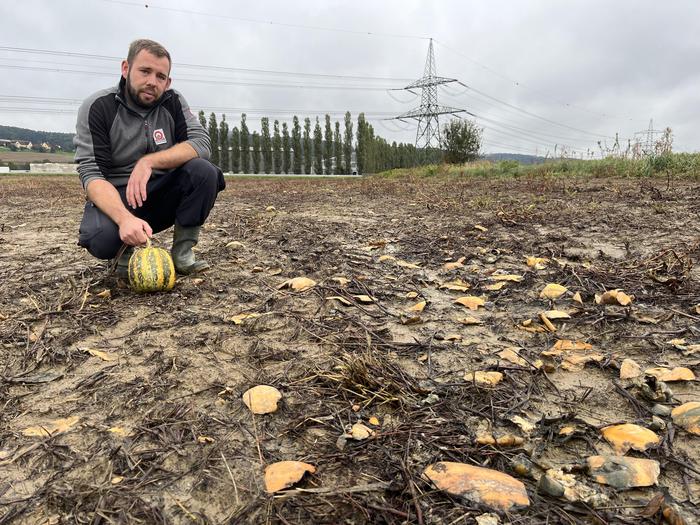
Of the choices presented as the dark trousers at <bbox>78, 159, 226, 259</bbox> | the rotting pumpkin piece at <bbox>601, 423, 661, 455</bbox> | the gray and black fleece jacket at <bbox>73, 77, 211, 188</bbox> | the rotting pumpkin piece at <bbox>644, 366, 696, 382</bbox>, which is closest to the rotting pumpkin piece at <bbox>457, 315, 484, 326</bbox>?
the rotting pumpkin piece at <bbox>644, 366, 696, 382</bbox>

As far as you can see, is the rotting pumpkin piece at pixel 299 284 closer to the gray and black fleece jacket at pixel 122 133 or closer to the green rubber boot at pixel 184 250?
the green rubber boot at pixel 184 250

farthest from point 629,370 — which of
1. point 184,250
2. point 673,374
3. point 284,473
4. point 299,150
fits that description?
point 299,150

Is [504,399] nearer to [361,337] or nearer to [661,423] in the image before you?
[661,423]

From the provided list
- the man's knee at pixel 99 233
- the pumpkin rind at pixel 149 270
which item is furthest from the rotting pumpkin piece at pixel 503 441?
the man's knee at pixel 99 233

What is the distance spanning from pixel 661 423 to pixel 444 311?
1.02m

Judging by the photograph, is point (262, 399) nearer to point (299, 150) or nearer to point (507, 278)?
point (507, 278)

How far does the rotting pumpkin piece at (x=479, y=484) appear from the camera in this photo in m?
0.95

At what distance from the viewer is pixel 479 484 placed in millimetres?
986

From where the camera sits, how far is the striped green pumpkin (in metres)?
2.32

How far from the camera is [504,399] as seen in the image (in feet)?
4.43

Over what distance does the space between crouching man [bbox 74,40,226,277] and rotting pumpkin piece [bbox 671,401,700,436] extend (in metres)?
2.16

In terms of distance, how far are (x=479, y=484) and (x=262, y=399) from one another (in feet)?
2.17

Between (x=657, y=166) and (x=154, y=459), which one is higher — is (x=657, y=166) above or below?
above

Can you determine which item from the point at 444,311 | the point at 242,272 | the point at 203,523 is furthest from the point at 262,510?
the point at 242,272
